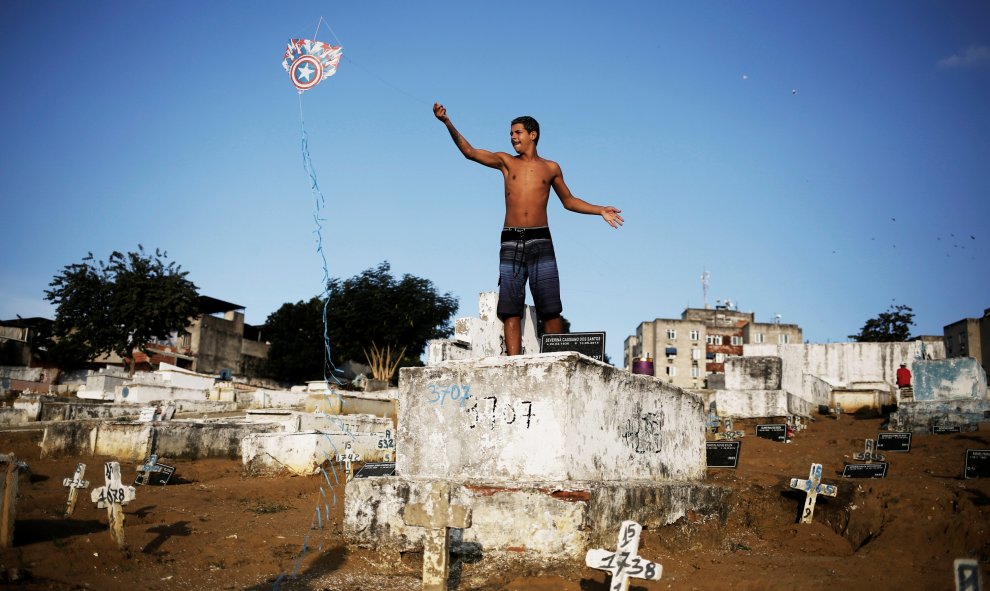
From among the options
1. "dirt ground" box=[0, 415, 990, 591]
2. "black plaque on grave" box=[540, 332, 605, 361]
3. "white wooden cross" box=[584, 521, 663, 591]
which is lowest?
"dirt ground" box=[0, 415, 990, 591]

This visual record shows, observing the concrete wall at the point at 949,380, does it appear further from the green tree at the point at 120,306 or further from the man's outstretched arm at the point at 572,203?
the green tree at the point at 120,306

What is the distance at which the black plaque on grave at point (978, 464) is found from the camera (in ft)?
33.3

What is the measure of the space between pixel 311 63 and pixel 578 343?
442 centimetres

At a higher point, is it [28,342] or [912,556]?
[28,342]

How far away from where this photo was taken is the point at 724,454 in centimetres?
1144

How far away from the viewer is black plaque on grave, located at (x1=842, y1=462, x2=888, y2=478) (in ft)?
35.0

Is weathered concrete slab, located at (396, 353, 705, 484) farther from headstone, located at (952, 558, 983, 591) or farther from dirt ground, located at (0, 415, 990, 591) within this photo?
headstone, located at (952, 558, 983, 591)

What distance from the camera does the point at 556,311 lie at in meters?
7.99

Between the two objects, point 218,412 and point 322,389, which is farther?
point 322,389

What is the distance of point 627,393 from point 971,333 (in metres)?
54.3

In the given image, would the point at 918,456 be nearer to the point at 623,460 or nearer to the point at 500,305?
the point at 623,460

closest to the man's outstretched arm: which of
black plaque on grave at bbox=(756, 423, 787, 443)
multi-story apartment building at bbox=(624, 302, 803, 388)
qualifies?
black plaque on grave at bbox=(756, 423, 787, 443)

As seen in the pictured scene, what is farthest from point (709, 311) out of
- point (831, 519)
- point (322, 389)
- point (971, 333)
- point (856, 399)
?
point (831, 519)

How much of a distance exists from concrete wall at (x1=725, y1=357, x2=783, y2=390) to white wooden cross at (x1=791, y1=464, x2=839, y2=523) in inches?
518
